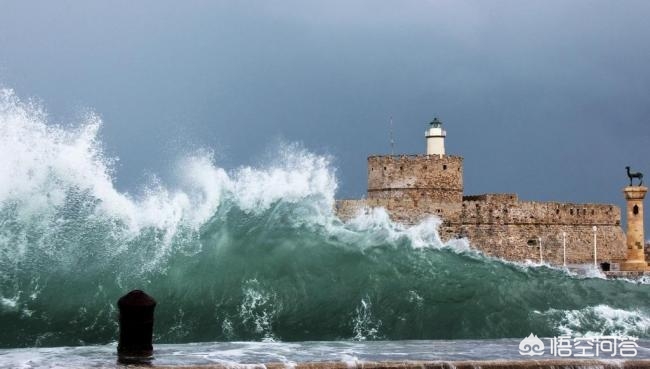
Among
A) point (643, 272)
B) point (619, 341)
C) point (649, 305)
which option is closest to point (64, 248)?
point (619, 341)

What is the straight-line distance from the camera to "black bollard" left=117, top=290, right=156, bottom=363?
981 centimetres

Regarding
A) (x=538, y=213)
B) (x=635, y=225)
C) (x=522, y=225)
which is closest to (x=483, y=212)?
(x=522, y=225)

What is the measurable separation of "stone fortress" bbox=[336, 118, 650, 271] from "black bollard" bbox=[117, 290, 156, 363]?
63.9 feet

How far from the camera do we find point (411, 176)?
31.9 m

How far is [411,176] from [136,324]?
2245cm

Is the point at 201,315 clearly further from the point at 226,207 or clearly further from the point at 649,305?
the point at 649,305

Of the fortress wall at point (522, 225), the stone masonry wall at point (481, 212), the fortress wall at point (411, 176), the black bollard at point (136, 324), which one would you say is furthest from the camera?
the fortress wall at point (411, 176)

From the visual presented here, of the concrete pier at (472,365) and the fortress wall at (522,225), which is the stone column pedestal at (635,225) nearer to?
the fortress wall at (522,225)

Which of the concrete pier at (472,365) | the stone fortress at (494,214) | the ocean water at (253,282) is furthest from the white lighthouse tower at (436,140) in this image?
the concrete pier at (472,365)

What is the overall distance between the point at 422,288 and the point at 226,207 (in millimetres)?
3623

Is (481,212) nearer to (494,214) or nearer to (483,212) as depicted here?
(483,212)

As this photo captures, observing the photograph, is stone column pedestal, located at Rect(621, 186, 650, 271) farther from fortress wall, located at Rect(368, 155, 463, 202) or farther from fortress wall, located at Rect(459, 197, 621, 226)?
fortress wall, located at Rect(368, 155, 463, 202)

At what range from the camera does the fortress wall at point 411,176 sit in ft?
105

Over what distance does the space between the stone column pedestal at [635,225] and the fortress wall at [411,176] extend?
5120mm
